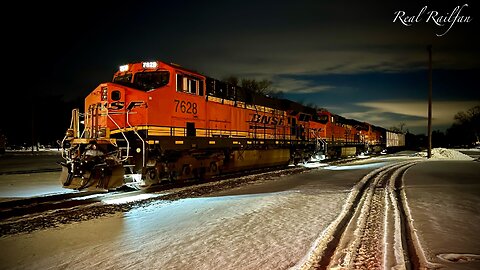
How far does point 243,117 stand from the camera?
1912 centimetres

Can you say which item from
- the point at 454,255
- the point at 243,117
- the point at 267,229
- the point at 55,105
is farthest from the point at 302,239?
the point at 55,105

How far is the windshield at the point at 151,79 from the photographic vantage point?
1322cm

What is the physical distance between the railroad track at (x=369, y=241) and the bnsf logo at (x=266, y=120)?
11010 millimetres

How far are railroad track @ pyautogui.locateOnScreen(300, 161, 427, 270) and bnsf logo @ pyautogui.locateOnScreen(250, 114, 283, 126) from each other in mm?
11010

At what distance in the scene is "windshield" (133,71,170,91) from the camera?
13219 mm

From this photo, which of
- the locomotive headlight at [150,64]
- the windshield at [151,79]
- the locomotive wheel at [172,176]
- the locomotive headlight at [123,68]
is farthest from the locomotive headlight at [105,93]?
the locomotive wheel at [172,176]

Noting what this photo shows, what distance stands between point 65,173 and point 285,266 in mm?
7949

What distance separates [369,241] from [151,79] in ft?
30.6

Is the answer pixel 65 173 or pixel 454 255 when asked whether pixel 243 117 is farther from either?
pixel 454 255

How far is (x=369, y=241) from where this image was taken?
6.30 m

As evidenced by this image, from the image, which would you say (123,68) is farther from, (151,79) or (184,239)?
(184,239)

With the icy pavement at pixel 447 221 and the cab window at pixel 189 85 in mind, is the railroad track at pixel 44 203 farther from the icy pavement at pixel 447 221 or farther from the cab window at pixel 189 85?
the icy pavement at pixel 447 221

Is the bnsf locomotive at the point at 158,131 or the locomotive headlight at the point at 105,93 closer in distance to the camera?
the bnsf locomotive at the point at 158,131

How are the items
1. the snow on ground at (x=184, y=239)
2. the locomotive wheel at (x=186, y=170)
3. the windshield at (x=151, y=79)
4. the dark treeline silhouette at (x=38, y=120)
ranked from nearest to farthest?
1. the snow on ground at (x=184, y=239)
2. the windshield at (x=151, y=79)
3. the locomotive wheel at (x=186, y=170)
4. the dark treeline silhouette at (x=38, y=120)
